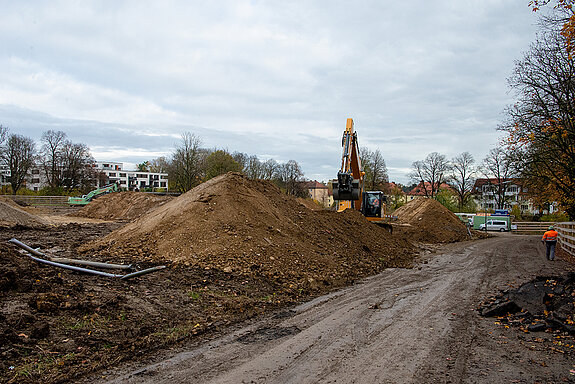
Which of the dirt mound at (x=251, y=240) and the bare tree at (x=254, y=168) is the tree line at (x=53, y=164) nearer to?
the bare tree at (x=254, y=168)

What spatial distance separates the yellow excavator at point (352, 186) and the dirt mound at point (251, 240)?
1.81 m

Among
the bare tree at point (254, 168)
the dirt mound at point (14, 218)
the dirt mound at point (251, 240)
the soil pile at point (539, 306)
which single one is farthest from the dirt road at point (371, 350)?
the bare tree at point (254, 168)

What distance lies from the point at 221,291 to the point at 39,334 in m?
3.77

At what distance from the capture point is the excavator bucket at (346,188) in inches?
675

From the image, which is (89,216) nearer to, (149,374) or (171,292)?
(171,292)

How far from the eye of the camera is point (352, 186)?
17406 millimetres

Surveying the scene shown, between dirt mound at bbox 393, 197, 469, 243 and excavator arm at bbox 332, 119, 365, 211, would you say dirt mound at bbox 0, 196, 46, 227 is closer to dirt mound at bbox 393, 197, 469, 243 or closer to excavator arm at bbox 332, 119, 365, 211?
excavator arm at bbox 332, 119, 365, 211

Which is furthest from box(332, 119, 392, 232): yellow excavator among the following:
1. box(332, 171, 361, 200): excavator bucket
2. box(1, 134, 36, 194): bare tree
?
box(1, 134, 36, 194): bare tree

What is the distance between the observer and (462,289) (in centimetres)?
1011

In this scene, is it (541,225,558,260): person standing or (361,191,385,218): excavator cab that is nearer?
(541,225,558,260): person standing

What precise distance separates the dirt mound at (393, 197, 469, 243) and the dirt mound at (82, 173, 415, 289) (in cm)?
1237

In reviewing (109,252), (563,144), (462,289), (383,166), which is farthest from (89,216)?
(383,166)

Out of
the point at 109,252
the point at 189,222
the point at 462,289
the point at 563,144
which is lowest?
the point at 462,289

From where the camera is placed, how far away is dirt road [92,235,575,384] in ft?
15.2
